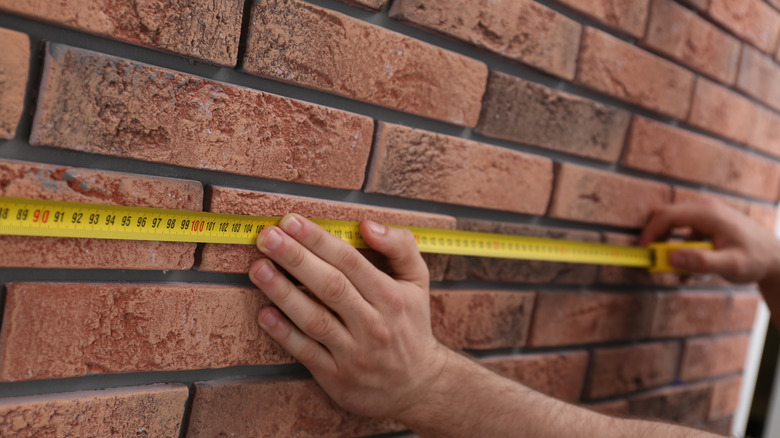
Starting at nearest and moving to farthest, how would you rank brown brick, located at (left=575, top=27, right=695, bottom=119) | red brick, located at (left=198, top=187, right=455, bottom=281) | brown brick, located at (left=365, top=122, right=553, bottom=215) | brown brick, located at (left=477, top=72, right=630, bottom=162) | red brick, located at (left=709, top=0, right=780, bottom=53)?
red brick, located at (left=198, top=187, right=455, bottom=281), brown brick, located at (left=365, top=122, right=553, bottom=215), brown brick, located at (left=477, top=72, right=630, bottom=162), brown brick, located at (left=575, top=27, right=695, bottom=119), red brick, located at (left=709, top=0, right=780, bottom=53)

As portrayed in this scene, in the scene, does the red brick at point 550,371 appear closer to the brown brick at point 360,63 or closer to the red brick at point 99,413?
the brown brick at point 360,63

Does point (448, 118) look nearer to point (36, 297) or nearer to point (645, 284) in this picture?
point (36, 297)

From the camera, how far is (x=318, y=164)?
93cm

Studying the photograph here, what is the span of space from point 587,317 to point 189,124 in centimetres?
105

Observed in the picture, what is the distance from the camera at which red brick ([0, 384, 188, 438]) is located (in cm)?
73

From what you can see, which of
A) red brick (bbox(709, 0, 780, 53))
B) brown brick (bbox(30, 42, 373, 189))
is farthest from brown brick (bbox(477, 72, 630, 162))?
red brick (bbox(709, 0, 780, 53))

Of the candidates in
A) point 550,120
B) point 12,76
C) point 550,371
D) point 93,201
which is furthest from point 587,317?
point 12,76

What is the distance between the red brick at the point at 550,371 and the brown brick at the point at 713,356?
519mm

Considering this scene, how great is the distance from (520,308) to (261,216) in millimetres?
653

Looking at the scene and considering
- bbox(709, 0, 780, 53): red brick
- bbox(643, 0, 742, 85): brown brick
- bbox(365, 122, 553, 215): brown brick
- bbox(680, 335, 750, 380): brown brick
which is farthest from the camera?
bbox(680, 335, 750, 380): brown brick

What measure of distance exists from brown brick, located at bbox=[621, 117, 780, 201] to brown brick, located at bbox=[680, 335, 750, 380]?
0.48 meters

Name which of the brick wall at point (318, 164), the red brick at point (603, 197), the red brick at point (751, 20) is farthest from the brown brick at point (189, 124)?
the red brick at point (751, 20)

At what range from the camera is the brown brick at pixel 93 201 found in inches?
27.6

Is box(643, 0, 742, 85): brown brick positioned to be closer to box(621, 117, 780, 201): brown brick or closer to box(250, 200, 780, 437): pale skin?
box(621, 117, 780, 201): brown brick
